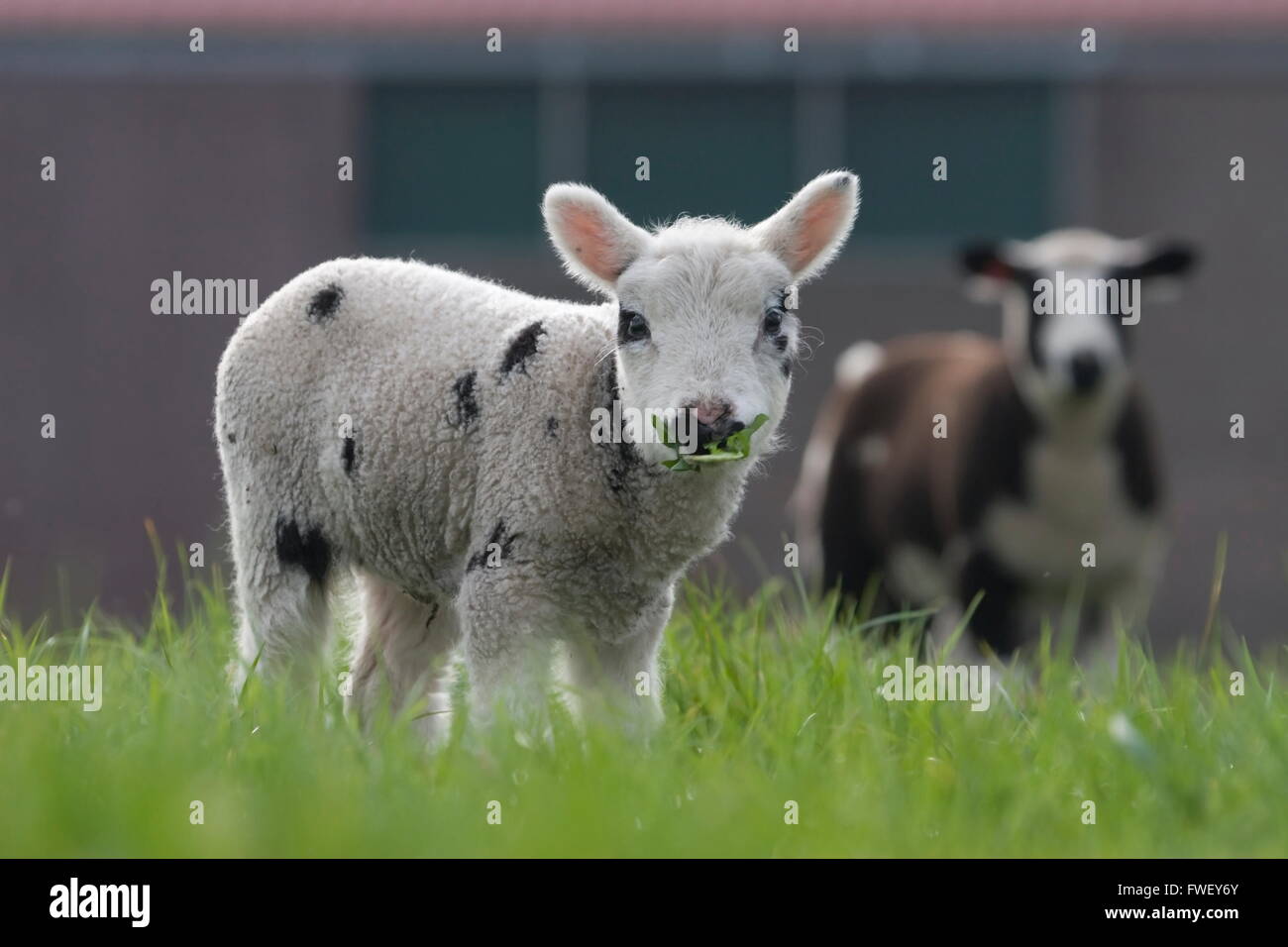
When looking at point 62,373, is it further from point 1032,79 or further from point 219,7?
point 1032,79

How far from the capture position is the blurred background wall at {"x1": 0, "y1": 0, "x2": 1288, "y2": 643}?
654 inches

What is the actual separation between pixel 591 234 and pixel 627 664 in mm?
1029

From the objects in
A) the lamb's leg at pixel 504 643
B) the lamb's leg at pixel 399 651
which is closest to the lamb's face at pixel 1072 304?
the lamb's leg at pixel 399 651

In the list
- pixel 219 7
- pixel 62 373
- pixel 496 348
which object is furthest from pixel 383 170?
pixel 496 348

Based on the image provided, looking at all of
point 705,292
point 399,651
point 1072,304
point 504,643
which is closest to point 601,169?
point 1072,304

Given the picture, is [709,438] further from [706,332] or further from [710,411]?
[706,332]

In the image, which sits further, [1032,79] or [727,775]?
[1032,79]

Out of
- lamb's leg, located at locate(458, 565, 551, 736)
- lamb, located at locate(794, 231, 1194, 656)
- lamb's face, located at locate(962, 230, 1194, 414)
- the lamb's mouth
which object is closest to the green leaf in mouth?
the lamb's mouth

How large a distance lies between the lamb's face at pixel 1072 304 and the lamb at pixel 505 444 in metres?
5.08

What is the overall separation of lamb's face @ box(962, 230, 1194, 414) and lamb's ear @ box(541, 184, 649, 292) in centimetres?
530

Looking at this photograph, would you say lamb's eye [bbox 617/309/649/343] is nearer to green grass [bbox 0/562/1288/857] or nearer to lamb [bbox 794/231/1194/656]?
green grass [bbox 0/562/1288/857]

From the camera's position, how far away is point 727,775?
3658mm

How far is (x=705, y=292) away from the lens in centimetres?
411

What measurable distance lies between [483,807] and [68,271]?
1524 centimetres
